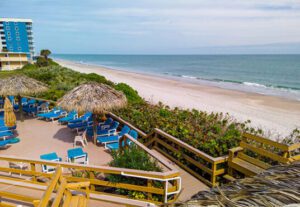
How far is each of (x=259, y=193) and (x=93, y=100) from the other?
24.8 ft

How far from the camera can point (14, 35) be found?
8269cm

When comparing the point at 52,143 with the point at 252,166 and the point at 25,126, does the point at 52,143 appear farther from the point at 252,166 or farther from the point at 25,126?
the point at 252,166

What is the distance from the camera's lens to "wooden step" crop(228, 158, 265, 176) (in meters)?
4.82

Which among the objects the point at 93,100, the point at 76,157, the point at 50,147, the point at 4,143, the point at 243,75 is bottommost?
the point at 50,147

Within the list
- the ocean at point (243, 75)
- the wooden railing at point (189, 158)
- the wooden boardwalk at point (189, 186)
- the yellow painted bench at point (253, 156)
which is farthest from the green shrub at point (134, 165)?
the ocean at point (243, 75)

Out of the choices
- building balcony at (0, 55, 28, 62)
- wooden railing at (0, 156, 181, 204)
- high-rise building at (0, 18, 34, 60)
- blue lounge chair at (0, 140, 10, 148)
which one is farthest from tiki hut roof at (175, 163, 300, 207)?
high-rise building at (0, 18, 34, 60)

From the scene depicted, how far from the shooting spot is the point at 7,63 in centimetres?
5606

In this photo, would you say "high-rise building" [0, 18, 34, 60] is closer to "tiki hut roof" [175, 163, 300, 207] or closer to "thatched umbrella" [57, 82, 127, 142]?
"thatched umbrella" [57, 82, 127, 142]

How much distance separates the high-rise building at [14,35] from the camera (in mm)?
82688

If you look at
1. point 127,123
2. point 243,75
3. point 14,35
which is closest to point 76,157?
point 127,123

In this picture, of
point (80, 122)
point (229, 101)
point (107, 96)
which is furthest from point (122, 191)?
point (229, 101)

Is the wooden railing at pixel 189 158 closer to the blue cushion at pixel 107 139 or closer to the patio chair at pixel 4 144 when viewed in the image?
the blue cushion at pixel 107 139

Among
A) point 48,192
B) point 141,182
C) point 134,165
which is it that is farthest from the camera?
point 134,165

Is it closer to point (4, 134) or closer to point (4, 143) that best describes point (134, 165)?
point (4, 143)
